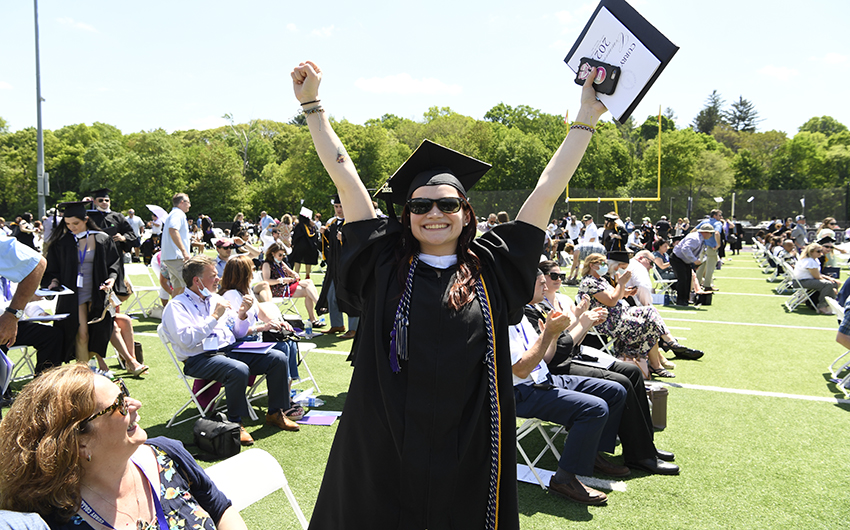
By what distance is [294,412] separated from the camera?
5.36 m

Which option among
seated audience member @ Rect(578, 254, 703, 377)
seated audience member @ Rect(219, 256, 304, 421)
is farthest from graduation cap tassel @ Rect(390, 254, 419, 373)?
seated audience member @ Rect(578, 254, 703, 377)

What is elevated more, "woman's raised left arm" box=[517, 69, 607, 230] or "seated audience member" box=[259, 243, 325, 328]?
"woman's raised left arm" box=[517, 69, 607, 230]

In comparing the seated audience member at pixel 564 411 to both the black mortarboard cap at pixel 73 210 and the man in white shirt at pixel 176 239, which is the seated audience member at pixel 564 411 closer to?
the black mortarboard cap at pixel 73 210

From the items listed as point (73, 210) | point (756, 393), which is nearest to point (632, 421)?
point (756, 393)

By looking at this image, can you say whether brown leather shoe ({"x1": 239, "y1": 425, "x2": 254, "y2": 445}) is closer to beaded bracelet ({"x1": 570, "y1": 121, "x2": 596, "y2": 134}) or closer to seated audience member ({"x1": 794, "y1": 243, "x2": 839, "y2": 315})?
beaded bracelet ({"x1": 570, "y1": 121, "x2": 596, "y2": 134})

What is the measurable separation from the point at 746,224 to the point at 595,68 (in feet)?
137

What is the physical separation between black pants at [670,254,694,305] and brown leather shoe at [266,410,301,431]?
32.8ft

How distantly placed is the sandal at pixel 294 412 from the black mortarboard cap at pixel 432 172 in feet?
11.8

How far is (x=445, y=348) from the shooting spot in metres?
1.83

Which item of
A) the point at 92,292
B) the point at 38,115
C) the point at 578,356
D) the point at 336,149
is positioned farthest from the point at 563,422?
the point at 38,115

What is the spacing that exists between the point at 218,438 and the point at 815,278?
39.7 ft

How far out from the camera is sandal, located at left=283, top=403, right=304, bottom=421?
17.4 ft

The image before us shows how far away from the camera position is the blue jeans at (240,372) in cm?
478

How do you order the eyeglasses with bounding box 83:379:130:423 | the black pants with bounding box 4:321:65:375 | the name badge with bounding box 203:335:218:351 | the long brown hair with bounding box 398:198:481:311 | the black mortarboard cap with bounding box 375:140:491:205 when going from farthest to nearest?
the black pants with bounding box 4:321:65:375 → the name badge with bounding box 203:335:218:351 → the black mortarboard cap with bounding box 375:140:491:205 → the long brown hair with bounding box 398:198:481:311 → the eyeglasses with bounding box 83:379:130:423
